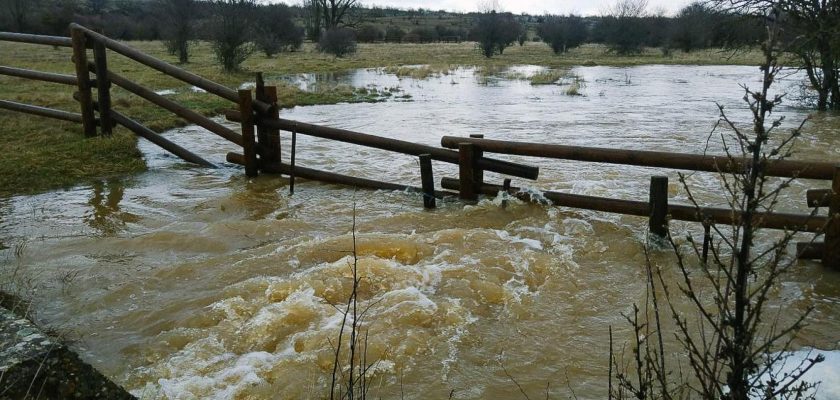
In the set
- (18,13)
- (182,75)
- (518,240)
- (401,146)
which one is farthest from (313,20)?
(518,240)

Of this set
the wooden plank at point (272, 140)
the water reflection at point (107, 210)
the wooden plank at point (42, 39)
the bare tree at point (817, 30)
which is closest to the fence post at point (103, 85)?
the wooden plank at point (42, 39)

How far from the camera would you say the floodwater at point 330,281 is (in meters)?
4.26

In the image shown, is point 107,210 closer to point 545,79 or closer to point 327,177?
point 327,177

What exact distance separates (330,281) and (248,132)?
457 centimetres

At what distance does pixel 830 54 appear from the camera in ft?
55.3

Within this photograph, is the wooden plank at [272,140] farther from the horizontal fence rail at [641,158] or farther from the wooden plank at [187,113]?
the horizontal fence rail at [641,158]

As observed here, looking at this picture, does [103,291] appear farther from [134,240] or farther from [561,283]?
[561,283]

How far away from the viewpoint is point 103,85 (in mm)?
10359

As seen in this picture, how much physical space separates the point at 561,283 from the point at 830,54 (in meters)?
15.5

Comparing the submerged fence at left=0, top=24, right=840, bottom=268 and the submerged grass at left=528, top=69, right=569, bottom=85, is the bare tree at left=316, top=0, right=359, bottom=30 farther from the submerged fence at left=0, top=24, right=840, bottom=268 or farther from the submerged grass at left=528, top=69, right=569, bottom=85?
the submerged fence at left=0, top=24, right=840, bottom=268

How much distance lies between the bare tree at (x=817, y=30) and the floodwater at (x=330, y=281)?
26.8 ft

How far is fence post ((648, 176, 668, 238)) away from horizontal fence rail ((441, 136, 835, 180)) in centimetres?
26

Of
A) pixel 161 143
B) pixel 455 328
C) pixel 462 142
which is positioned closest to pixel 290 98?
pixel 161 143

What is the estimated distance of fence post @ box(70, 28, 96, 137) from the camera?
10.2 m
